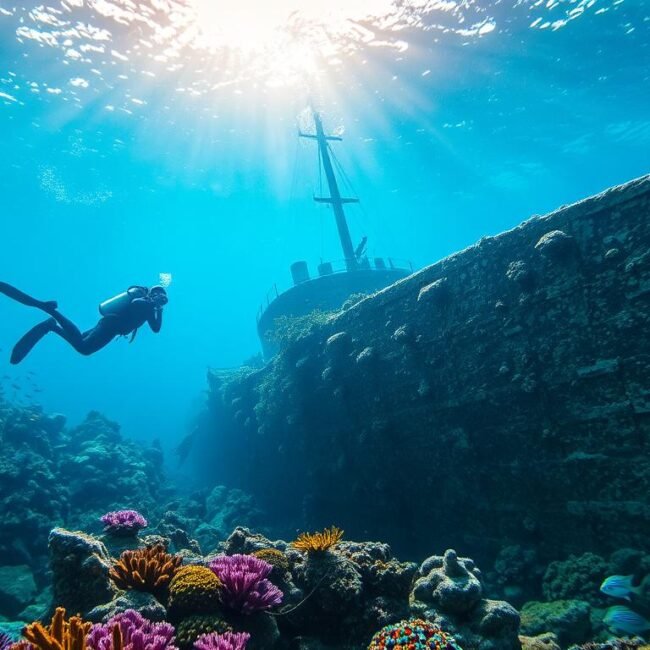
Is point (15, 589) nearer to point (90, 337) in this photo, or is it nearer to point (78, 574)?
point (90, 337)

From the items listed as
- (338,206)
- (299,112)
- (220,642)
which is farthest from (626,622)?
(299,112)

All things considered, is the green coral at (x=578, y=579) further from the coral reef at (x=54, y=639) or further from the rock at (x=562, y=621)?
the coral reef at (x=54, y=639)

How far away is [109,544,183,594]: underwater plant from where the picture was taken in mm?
4184

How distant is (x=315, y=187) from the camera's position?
60.0 m

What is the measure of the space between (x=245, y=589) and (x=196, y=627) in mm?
605

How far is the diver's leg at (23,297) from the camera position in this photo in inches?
319

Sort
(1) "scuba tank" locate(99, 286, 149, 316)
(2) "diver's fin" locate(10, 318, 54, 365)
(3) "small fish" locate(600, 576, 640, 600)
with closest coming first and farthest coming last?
Result: (3) "small fish" locate(600, 576, 640, 600), (2) "diver's fin" locate(10, 318, 54, 365), (1) "scuba tank" locate(99, 286, 149, 316)

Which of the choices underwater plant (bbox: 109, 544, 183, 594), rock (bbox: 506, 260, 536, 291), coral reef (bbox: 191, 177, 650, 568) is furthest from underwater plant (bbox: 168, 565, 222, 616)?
rock (bbox: 506, 260, 536, 291)

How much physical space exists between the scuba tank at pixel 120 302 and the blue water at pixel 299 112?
17.3 meters

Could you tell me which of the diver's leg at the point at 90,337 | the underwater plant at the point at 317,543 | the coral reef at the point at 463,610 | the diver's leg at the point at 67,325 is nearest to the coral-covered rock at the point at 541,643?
the coral reef at the point at 463,610

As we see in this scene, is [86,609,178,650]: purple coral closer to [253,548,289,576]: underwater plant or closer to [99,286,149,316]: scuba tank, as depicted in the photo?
[253,548,289,576]: underwater plant

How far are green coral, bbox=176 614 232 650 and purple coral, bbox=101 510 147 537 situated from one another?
3.42 m

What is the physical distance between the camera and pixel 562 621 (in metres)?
5.58

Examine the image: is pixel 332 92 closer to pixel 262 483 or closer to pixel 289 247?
pixel 262 483
